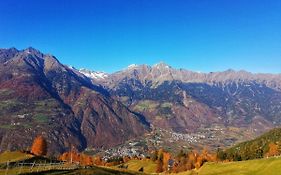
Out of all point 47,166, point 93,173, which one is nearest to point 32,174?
point 93,173

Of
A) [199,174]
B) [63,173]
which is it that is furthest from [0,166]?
[199,174]

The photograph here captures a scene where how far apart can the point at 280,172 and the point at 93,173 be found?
6769cm

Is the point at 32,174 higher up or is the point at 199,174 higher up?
the point at 32,174

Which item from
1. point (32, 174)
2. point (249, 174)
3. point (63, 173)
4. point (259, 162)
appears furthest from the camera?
point (259, 162)

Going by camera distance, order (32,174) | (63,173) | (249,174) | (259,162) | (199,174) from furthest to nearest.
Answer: (199,174) < (259,162) < (249,174) < (63,173) < (32,174)

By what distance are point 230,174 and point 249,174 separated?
1047 centimetres

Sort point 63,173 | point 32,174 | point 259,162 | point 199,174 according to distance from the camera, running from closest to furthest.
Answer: point 32,174
point 63,173
point 259,162
point 199,174

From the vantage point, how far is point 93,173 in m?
136

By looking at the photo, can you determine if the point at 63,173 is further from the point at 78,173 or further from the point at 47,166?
the point at 47,166

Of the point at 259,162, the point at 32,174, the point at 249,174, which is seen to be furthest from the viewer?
the point at 259,162

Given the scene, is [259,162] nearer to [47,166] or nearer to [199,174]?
[199,174]

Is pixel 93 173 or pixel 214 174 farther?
pixel 214 174

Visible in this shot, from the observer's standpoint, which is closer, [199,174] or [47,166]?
[47,166]

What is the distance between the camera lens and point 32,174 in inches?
4742
